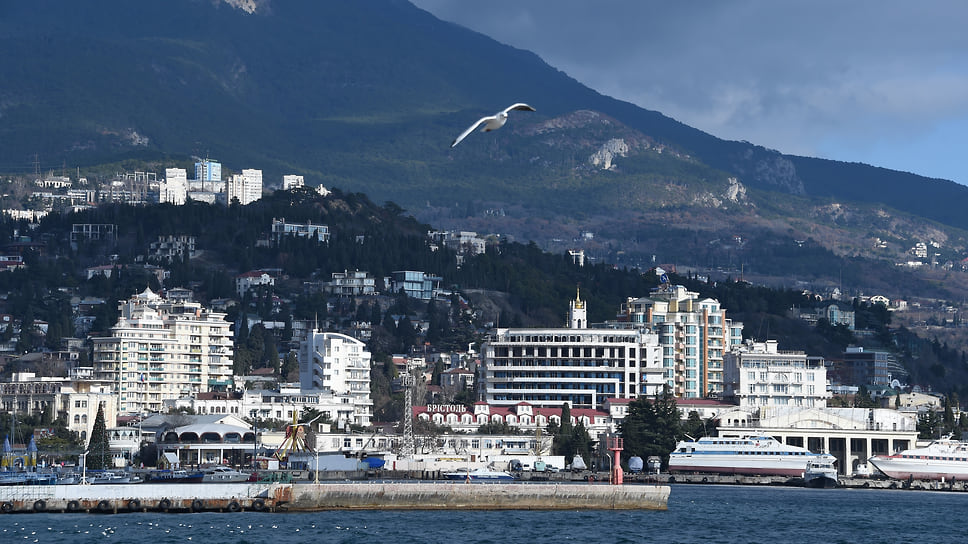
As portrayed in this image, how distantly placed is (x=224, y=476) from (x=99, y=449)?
26970 mm

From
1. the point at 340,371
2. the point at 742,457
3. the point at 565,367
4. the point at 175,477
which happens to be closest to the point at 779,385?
the point at 565,367

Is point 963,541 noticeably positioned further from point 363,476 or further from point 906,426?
point 906,426

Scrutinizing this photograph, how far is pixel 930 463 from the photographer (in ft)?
539

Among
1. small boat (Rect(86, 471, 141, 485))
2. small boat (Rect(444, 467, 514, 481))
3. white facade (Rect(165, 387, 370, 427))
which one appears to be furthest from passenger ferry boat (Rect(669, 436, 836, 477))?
small boat (Rect(86, 471, 141, 485))

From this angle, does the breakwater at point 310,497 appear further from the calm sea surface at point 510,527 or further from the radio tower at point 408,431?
the radio tower at point 408,431

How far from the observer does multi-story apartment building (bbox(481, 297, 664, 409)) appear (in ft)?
625

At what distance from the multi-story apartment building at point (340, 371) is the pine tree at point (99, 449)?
113ft

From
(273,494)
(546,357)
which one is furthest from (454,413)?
(273,494)

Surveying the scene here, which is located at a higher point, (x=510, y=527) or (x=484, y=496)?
(x=484, y=496)

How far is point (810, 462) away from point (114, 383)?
73922mm

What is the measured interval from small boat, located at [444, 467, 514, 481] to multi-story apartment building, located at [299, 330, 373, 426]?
39.2 m

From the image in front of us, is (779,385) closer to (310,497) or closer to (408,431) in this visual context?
(408,431)

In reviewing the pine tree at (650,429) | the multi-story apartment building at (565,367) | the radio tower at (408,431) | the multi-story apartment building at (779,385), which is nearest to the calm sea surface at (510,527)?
the pine tree at (650,429)

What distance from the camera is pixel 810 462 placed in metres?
165
